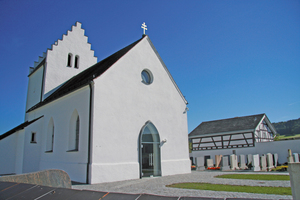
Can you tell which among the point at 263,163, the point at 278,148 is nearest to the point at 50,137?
the point at 263,163

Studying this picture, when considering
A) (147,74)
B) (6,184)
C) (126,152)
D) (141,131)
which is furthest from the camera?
(147,74)

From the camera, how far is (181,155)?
16.7 m

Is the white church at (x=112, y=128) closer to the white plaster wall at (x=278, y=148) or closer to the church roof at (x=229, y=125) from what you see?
the white plaster wall at (x=278, y=148)

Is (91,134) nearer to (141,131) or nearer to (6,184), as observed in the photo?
(141,131)

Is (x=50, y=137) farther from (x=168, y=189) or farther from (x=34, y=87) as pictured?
(x=168, y=189)

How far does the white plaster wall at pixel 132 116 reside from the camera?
39.3 feet

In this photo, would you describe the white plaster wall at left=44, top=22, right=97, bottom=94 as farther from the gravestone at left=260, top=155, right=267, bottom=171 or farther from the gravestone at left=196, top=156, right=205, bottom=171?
the gravestone at left=260, top=155, right=267, bottom=171

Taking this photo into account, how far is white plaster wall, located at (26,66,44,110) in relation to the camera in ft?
68.9

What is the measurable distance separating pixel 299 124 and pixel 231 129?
40406 mm

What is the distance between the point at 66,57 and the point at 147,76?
1025 centimetres

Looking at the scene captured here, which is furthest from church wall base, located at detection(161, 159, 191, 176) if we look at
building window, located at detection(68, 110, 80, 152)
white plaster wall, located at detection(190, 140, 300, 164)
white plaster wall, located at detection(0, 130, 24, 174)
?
white plaster wall, located at detection(190, 140, 300, 164)

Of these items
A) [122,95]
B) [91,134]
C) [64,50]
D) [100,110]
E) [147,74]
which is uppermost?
[64,50]

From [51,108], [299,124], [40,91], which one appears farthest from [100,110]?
[299,124]

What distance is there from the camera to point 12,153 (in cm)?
1692
